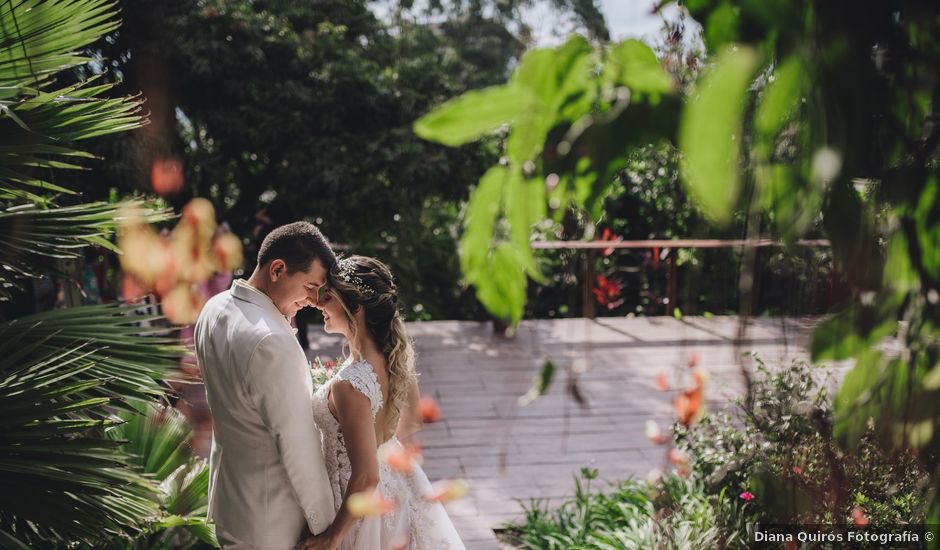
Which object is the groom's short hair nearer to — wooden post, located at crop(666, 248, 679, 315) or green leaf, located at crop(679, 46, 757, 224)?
green leaf, located at crop(679, 46, 757, 224)

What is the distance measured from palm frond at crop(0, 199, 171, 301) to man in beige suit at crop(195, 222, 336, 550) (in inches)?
18.6

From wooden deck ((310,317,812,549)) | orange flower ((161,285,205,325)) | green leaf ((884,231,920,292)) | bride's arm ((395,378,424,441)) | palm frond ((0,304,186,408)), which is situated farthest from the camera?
orange flower ((161,285,205,325))

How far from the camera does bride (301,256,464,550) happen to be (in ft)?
6.45

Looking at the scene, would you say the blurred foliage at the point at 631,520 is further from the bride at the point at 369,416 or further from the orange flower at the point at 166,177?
the orange flower at the point at 166,177

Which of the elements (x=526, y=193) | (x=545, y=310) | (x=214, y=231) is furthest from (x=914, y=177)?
(x=545, y=310)

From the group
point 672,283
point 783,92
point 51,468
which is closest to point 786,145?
point 783,92

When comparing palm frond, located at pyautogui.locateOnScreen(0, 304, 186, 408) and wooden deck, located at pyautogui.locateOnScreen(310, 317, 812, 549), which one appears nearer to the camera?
palm frond, located at pyautogui.locateOnScreen(0, 304, 186, 408)

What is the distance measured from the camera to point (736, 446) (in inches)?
117

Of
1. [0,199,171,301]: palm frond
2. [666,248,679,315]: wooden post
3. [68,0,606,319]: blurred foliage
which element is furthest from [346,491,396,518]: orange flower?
[666,248,679,315]: wooden post

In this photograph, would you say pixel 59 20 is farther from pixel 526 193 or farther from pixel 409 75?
pixel 409 75

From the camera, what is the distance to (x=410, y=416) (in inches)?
98.5

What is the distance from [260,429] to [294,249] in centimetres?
57

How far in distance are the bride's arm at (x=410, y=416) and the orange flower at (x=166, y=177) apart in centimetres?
445

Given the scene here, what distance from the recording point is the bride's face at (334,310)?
2146 mm
